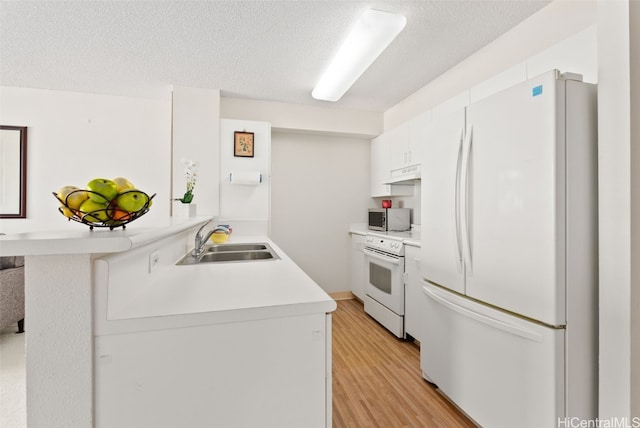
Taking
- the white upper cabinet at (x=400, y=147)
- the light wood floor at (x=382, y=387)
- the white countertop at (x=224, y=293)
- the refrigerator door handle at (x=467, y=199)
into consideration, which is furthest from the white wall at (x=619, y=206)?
the white upper cabinet at (x=400, y=147)

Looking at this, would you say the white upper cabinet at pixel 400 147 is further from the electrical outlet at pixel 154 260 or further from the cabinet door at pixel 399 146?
the electrical outlet at pixel 154 260

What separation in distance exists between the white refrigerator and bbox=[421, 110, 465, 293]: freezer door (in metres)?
0.01

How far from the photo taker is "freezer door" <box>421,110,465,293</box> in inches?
68.6

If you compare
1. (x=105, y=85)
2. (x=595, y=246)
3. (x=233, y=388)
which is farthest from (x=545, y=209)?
(x=105, y=85)

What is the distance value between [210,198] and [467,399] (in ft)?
9.03

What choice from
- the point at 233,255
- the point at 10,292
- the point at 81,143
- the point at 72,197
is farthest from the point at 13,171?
the point at 72,197

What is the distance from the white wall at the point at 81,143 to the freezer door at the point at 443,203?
8.54 feet

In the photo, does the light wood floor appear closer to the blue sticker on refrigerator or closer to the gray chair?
the blue sticker on refrigerator

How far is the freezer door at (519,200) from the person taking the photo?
4.22ft

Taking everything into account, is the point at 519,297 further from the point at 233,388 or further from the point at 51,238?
the point at 51,238

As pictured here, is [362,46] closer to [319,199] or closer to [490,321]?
[490,321]

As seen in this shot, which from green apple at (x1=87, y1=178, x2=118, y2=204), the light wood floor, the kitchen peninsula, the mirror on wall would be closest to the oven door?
the light wood floor

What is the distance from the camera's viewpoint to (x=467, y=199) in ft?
5.52

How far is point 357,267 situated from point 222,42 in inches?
107
